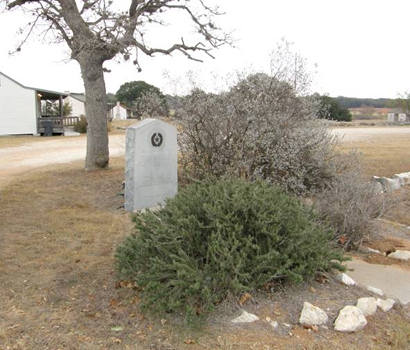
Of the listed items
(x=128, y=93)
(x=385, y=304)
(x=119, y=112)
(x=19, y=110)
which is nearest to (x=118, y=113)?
(x=119, y=112)

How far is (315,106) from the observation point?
853 cm

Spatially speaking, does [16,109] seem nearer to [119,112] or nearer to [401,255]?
[119,112]

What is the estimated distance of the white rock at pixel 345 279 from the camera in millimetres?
4027

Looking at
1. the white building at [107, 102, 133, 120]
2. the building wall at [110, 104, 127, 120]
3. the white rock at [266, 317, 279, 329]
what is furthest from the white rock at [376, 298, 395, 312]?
the building wall at [110, 104, 127, 120]

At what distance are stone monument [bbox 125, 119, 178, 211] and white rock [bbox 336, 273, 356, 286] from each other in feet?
11.9

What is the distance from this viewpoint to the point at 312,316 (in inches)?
133

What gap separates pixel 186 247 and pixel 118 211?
3.74m

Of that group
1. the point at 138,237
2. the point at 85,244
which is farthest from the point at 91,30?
the point at 138,237

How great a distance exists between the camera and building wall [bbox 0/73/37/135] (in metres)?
31.9

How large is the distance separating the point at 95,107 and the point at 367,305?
9.06 m

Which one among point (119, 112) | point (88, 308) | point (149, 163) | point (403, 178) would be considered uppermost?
point (119, 112)

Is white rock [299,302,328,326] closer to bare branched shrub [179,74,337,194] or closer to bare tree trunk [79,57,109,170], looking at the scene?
bare branched shrub [179,74,337,194]

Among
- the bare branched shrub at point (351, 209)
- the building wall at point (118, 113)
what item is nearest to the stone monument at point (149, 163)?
the bare branched shrub at point (351, 209)

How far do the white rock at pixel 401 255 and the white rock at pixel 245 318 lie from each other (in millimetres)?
2523
